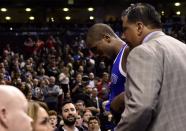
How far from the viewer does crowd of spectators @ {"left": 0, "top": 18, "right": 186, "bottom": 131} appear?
41.8 ft

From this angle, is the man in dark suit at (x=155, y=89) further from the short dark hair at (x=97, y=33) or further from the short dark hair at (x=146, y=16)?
the short dark hair at (x=97, y=33)

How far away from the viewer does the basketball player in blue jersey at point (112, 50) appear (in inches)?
181

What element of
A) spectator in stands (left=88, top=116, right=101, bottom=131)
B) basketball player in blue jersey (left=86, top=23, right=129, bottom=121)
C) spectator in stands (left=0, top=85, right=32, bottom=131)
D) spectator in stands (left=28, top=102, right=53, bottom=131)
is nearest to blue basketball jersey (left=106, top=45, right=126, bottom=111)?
basketball player in blue jersey (left=86, top=23, right=129, bottom=121)

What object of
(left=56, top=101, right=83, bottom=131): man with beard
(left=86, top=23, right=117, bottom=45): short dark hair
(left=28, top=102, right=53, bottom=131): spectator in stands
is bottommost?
(left=56, top=101, right=83, bottom=131): man with beard

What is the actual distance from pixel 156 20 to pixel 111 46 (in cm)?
130

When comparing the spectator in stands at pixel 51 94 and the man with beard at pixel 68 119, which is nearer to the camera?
the man with beard at pixel 68 119

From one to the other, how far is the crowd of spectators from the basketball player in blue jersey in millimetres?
3467

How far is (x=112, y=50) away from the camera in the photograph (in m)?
5.04

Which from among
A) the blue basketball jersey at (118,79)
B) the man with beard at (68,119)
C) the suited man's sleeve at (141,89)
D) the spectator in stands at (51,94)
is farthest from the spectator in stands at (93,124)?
the suited man's sleeve at (141,89)

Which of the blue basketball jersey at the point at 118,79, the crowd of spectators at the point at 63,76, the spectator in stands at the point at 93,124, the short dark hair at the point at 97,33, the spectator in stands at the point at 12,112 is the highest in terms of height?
the spectator in stands at the point at 12,112

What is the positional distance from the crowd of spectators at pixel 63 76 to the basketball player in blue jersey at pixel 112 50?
3.47 meters

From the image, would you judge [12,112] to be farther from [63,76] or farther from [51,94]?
[63,76]

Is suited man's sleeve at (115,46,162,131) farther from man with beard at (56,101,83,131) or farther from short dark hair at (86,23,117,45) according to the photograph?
man with beard at (56,101,83,131)

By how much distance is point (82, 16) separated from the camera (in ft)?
152
